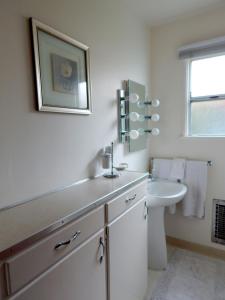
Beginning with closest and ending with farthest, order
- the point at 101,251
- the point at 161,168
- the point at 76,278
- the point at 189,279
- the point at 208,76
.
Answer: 1. the point at 76,278
2. the point at 101,251
3. the point at 189,279
4. the point at 208,76
5. the point at 161,168

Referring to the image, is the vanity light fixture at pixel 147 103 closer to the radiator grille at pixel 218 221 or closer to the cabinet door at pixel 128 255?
the cabinet door at pixel 128 255

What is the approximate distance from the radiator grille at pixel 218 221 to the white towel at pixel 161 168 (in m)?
0.58

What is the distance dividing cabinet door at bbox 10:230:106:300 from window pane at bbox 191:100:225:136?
5.52 feet

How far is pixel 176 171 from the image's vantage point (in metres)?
2.36

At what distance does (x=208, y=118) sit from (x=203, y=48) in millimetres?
711

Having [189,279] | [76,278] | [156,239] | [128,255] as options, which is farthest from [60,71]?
[189,279]

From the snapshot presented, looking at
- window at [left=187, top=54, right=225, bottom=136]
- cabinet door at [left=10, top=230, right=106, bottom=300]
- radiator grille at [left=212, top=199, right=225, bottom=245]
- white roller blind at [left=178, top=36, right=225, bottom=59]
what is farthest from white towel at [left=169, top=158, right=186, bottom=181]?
cabinet door at [left=10, top=230, right=106, bottom=300]

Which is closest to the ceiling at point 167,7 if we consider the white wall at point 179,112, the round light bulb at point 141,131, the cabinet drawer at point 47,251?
the white wall at point 179,112

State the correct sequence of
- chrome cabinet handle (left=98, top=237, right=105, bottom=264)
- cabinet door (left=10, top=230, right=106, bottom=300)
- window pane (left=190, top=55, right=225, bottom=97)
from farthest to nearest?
window pane (left=190, top=55, right=225, bottom=97) < chrome cabinet handle (left=98, top=237, right=105, bottom=264) < cabinet door (left=10, top=230, right=106, bottom=300)

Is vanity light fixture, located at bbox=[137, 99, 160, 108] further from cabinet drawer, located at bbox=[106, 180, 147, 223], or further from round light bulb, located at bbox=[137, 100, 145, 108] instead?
cabinet drawer, located at bbox=[106, 180, 147, 223]

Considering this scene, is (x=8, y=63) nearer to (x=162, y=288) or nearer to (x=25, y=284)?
(x=25, y=284)

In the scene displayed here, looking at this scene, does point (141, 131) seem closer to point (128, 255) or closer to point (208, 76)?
point (208, 76)

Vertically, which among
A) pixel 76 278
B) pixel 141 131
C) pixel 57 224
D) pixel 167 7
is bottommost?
pixel 76 278

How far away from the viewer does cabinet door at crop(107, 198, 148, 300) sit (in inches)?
50.0
